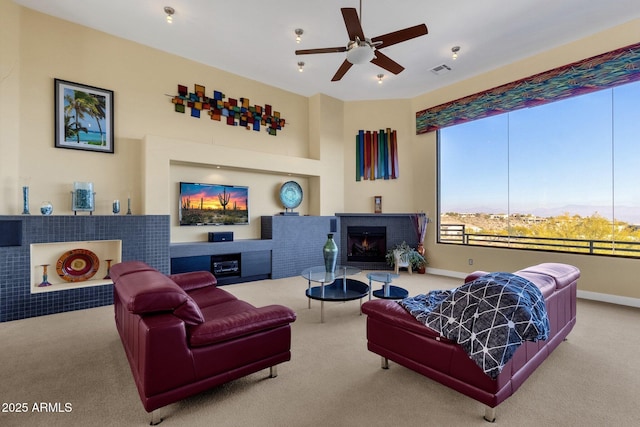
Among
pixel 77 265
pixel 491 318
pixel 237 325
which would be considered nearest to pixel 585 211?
pixel 491 318

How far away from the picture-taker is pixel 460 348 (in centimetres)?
174

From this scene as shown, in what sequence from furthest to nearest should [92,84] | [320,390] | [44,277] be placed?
[92,84]
[44,277]
[320,390]

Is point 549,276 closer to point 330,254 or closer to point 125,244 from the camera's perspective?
point 330,254

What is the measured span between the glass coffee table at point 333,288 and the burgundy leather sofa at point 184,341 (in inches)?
46.6

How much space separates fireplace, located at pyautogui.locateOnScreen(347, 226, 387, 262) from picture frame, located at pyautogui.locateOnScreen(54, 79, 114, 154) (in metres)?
4.64

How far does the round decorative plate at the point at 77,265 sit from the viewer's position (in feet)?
12.6

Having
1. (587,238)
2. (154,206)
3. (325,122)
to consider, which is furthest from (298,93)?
(587,238)

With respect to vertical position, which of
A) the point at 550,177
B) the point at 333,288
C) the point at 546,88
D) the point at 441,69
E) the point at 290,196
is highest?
the point at 441,69

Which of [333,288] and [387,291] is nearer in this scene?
[387,291]

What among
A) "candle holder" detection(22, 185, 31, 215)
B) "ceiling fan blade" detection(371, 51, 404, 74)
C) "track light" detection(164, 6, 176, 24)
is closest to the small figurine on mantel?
"candle holder" detection(22, 185, 31, 215)

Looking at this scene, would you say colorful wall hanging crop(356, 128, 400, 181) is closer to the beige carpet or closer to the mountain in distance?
A: the mountain in distance

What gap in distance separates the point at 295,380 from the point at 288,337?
0.99ft

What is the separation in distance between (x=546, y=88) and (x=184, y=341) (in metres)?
5.74

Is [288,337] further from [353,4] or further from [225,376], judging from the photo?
[353,4]
